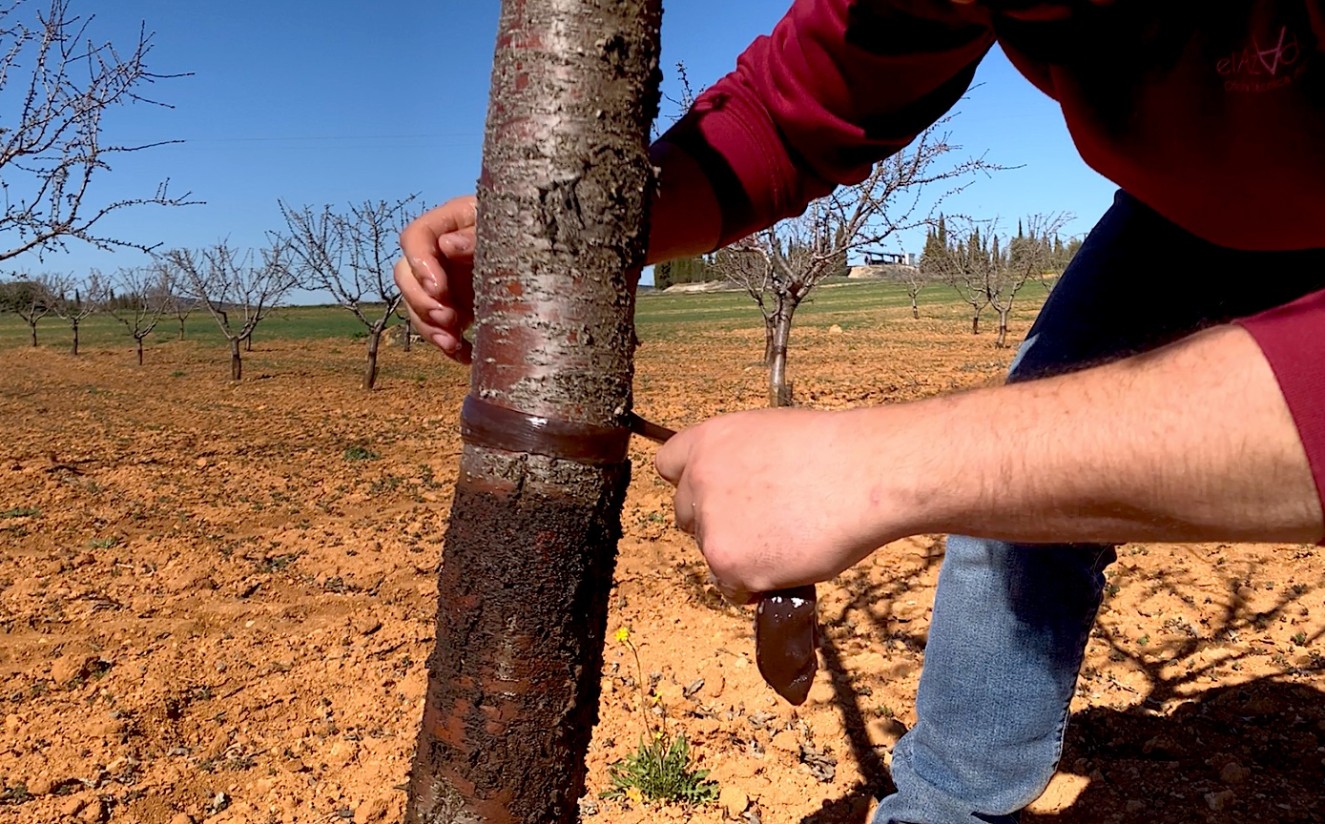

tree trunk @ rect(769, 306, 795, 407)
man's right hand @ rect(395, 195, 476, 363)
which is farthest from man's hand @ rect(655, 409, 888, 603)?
tree trunk @ rect(769, 306, 795, 407)

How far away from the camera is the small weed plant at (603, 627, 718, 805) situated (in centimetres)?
243

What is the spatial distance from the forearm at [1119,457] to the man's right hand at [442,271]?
740mm

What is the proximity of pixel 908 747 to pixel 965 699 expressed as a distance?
0.72 ft

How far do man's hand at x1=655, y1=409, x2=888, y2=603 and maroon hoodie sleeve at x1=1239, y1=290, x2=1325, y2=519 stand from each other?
372 mm

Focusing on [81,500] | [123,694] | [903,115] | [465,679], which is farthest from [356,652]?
[81,500]

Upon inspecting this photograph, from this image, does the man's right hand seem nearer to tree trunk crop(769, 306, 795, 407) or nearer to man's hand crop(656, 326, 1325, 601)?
man's hand crop(656, 326, 1325, 601)

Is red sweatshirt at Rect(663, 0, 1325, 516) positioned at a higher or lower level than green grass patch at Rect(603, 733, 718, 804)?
higher

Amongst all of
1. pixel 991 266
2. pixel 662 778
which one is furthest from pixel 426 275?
pixel 991 266

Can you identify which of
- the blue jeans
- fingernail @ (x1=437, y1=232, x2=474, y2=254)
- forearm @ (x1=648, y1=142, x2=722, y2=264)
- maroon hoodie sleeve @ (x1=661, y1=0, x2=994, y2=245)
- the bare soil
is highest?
maroon hoodie sleeve @ (x1=661, y1=0, x2=994, y2=245)

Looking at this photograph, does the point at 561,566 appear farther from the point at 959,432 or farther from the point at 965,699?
the point at 965,699

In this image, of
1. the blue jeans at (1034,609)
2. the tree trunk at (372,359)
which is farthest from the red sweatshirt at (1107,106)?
the tree trunk at (372,359)

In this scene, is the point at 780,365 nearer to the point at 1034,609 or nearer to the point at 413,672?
the point at 413,672

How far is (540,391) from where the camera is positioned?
1117 millimetres

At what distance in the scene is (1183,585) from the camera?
3.88m
